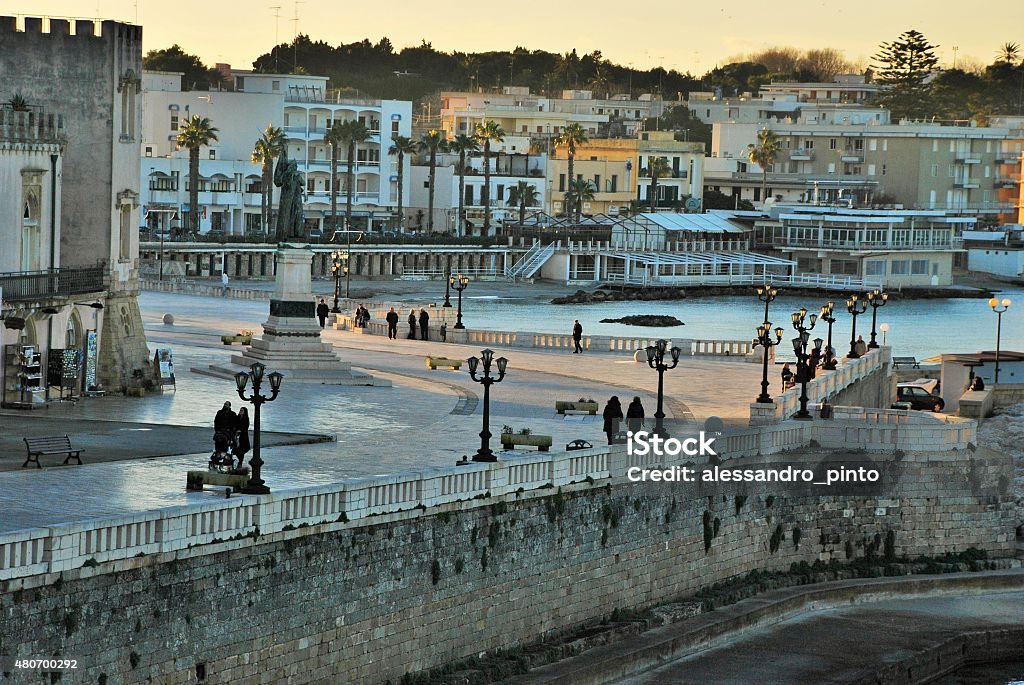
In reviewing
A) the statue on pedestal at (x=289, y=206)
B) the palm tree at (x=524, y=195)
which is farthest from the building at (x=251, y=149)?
the statue on pedestal at (x=289, y=206)

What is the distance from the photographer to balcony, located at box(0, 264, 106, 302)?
136 feet

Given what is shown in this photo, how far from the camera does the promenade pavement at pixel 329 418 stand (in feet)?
101

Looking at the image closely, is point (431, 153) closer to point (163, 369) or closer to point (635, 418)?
point (163, 369)

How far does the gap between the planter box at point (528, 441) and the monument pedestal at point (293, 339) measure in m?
13.3

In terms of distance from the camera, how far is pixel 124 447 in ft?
117

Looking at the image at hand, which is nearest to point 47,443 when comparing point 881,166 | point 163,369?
point 163,369

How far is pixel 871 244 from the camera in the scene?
471 ft

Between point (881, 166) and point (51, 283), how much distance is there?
462 feet

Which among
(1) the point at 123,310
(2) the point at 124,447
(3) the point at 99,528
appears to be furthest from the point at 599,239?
(3) the point at 99,528

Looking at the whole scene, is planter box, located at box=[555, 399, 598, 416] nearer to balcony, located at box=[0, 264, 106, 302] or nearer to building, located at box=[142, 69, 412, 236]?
balcony, located at box=[0, 264, 106, 302]

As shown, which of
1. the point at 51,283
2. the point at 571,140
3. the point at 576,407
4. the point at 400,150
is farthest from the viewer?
the point at 571,140

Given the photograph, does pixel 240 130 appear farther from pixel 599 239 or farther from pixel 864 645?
pixel 864 645

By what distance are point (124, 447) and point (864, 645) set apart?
12.6 m

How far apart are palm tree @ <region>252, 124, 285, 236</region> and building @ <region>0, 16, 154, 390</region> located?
81316 mm
